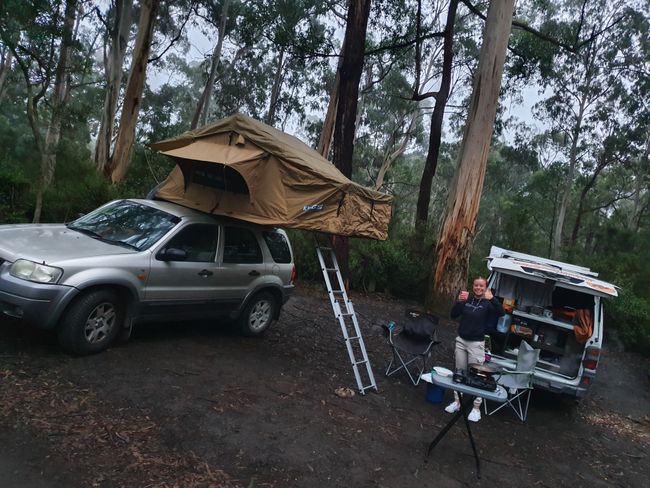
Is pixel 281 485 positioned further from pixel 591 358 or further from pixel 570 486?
pixel 591 358

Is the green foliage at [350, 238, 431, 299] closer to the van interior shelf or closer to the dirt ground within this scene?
the dirt ground

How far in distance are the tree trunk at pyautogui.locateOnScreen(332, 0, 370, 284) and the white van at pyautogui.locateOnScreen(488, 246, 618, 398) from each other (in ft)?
17.0

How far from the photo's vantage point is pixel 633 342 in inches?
510

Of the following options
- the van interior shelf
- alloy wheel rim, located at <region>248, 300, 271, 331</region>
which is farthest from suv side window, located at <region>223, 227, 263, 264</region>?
the van interior shelf

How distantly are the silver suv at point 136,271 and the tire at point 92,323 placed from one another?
0.03ft

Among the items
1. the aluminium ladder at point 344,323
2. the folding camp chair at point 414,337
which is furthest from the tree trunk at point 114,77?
the folding camp chair at point 414,337

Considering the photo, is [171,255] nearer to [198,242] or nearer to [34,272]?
[198,242]

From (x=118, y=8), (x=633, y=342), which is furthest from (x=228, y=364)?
(x=118, y=8)

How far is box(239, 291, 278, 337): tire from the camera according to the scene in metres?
6.84

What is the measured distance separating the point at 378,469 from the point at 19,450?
279 cm

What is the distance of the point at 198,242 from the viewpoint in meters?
6.11

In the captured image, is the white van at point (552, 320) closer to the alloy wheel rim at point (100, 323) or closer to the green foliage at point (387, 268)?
the alloy wheel rim at point (100, 323)

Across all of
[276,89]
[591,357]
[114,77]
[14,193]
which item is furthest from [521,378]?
[276,89]

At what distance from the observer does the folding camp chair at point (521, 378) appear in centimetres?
537
